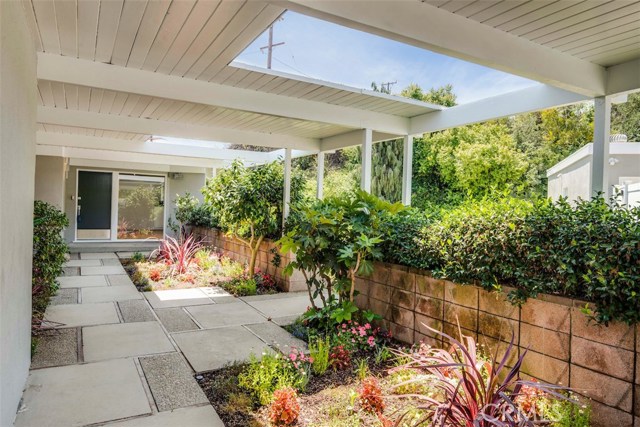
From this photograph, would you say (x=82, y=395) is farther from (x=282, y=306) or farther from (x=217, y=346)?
(x=282, y=306)

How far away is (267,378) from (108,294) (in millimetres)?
4300

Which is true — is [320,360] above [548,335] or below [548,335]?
below

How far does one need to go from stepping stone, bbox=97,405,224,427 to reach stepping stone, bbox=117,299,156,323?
7.97 feet

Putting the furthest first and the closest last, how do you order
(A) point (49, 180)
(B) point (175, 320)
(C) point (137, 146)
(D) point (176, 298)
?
1. (A) point (49, 180)
2. (C) point (137, 146)
3. (D) point (176, 298)
4. (B) point (175, 320)

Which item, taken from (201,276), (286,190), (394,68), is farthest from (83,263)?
(394,68)

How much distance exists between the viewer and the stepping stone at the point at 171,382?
9.45ft

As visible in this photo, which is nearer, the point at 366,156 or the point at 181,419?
the point at 181,419

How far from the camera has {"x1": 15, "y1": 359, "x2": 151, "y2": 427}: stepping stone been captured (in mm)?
2625

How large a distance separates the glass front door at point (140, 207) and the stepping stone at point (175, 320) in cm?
761

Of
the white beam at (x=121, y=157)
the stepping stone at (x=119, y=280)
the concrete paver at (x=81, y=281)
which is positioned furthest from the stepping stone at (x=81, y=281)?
the white beam at (x=121, y=157)

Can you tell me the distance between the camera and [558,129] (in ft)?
50.1

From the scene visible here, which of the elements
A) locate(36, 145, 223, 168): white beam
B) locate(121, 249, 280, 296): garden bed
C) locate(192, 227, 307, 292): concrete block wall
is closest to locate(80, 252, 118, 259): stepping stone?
locate(121, 249, 280, 296): garden bed

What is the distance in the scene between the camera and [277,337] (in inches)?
170

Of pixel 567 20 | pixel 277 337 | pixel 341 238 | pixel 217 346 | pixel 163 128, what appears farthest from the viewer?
pixel 163 128
